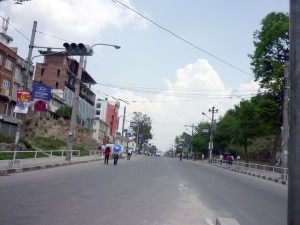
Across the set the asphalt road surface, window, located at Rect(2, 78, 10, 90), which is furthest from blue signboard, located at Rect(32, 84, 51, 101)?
window, located at Rect(2, 78, 10, 90)

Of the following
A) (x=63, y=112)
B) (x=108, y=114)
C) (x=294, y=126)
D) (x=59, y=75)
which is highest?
(x=59, y=75)

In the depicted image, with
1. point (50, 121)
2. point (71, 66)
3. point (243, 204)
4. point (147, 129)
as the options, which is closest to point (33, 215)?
point (243, 204)

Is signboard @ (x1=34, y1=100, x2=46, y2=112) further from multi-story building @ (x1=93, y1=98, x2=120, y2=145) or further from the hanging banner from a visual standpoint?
multi-story building @ (x1=93, y1=98, x2=120, y2=145)

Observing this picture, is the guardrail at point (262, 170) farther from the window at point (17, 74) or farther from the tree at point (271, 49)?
the window at point (17, 74)

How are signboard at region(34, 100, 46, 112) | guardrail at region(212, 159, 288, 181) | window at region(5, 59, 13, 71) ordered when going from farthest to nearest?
1. window at region(5, 59, 13, 71)
2. guardrail at region(212, 159, 288, 181)
3. signboard at region(34, 100, 46, 112)

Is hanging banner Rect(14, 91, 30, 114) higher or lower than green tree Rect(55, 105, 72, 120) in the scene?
lower

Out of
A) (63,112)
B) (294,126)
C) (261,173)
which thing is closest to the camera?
(294,126)

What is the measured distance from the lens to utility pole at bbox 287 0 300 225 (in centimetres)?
292

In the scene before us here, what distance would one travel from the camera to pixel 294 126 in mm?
2986

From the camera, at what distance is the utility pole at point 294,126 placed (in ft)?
9.57

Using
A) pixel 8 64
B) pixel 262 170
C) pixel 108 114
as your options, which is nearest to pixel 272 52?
pixel 262 170

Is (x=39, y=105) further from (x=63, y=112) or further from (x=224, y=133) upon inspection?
(x=224, y=133)

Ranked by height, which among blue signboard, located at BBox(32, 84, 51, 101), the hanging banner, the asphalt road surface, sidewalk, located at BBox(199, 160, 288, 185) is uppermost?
blue signboard, located at BBox(32, 84, 51, 101)

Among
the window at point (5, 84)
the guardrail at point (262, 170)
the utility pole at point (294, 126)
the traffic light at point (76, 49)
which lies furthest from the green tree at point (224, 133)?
the utility pole at point (294, 126)
